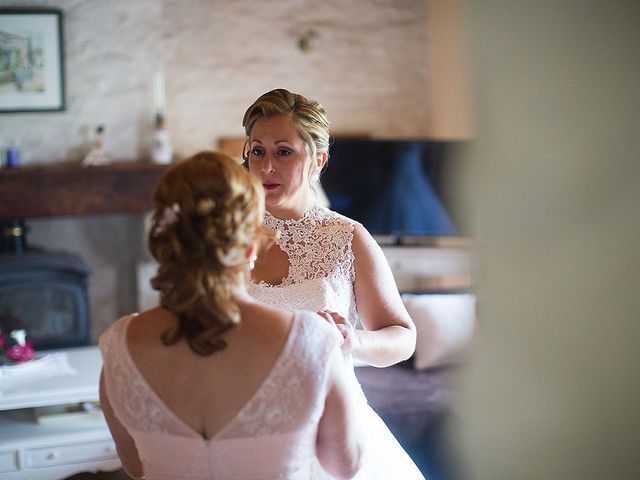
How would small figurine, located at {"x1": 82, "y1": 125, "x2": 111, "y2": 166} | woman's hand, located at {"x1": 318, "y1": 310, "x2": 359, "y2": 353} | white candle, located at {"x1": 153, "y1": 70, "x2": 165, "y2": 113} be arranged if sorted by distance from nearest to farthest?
woman's hand, located at {"x1": 318, "y1": 310, "x2": 359, "y2": 353} < small figurine, located at {"x1": 82, "y1": 125, "x2": 111, "y2": 166} < white candle, located at {"x1": 153, "y1": 70, "x2": 165, "y2": 113}

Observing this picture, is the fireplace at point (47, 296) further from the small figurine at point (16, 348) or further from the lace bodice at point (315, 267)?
the lace bodice at point (315, 267)

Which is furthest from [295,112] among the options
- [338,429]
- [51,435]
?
[51,435]

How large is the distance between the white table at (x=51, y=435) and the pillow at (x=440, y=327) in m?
1.30

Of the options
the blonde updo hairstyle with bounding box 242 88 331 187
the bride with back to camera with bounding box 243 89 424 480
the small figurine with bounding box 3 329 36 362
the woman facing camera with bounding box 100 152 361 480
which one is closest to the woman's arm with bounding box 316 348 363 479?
the woman facing camera with bounding box 100 152 361 480

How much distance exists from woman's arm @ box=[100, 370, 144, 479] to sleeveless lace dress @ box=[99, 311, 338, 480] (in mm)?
70

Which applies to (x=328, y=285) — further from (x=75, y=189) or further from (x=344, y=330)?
(x=75, y=189)

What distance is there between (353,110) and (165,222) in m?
3.63

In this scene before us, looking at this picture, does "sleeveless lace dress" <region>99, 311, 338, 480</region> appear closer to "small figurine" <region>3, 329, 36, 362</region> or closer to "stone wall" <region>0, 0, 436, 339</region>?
"small figurine" <region>3, 329, 36, 362</region>

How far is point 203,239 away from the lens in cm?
126

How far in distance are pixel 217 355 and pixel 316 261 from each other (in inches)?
28.5

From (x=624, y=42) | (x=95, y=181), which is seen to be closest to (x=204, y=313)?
(x=624, y=42)

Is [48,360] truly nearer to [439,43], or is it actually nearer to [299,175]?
[299,175]

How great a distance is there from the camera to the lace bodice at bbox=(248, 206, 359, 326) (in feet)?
6.32

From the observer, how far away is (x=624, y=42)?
45.1 inches
